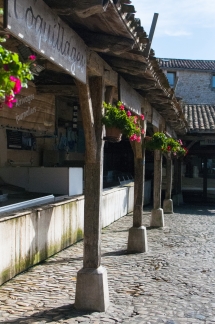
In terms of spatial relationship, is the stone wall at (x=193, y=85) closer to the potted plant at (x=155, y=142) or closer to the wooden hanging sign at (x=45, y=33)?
the potted plant at (x=155, y=142)

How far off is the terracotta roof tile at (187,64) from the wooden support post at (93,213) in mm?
26518

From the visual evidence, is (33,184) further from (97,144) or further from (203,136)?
(203,136)

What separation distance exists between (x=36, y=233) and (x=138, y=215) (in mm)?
2409

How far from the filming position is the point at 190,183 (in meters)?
22.5

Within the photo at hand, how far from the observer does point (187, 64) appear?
32125 millimetres

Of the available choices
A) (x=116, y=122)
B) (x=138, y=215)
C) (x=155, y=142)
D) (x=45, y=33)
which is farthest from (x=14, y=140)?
(x=45, y=33)

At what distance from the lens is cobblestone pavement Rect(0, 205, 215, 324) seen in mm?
4930

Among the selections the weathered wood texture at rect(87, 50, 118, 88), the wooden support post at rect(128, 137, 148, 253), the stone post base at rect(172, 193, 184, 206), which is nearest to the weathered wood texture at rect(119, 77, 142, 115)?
the weathered wood texture at rect(87, 50, 118, 88)

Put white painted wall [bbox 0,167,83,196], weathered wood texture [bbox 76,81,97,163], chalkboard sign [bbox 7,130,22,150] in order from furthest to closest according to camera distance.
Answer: chalkboard sign [bbox 7,130,22,150] → white painted wall [bbox 0,167,83,196] → weathered wood texture [bbox 76,81,97,163]

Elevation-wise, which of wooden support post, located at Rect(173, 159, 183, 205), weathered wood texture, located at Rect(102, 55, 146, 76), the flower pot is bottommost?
wooden support post, located at Rect(173, 159, 183, 205)

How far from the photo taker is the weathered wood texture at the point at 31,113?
27.4 ft

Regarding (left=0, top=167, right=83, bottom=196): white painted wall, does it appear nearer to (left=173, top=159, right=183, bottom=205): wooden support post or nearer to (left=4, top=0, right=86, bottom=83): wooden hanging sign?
(left=4, top=0, right=86, bottom=83): wooden hanging sign

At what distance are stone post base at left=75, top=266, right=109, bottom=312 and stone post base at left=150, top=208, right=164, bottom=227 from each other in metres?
7.27

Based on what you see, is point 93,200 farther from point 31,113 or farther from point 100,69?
point 31,113
